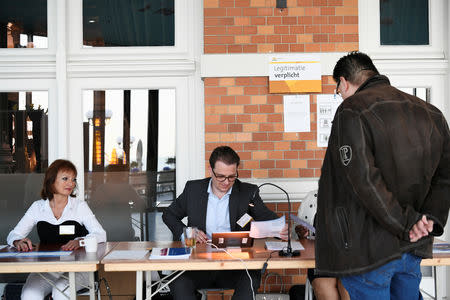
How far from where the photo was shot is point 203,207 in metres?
3.68

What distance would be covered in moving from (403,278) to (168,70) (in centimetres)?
285

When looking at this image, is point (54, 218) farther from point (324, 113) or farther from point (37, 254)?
point (324, 113)

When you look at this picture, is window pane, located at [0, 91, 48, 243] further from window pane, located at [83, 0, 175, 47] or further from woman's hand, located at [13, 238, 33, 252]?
woman's hand, located at [13, 238, 33, 252]

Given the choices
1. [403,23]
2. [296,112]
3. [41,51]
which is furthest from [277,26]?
[41,51]

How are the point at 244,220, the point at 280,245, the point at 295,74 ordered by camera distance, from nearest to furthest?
the point at 280,245, the point at 244,220, the point at 295,74

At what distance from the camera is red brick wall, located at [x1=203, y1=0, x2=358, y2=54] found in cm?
429

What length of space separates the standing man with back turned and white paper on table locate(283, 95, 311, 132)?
1.89 metres

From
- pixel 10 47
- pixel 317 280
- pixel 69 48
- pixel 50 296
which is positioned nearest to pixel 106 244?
pixel 50 296

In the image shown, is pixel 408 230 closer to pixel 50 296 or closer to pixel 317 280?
pixel 317 280

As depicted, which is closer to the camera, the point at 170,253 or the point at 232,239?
the point at 170,253

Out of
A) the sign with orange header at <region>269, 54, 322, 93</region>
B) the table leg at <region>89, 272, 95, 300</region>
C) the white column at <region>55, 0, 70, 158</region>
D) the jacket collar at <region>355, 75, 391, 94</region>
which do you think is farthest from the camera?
the white column at <region>55, 0, 70, 158</region>

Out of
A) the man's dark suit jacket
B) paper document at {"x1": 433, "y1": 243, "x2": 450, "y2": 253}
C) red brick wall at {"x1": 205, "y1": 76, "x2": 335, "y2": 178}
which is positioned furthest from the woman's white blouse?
paper document at {"x1": 433, "y1": 243, "x2": 450, "y2": 253}

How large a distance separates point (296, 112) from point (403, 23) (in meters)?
1.34

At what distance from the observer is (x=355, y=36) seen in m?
4.33
